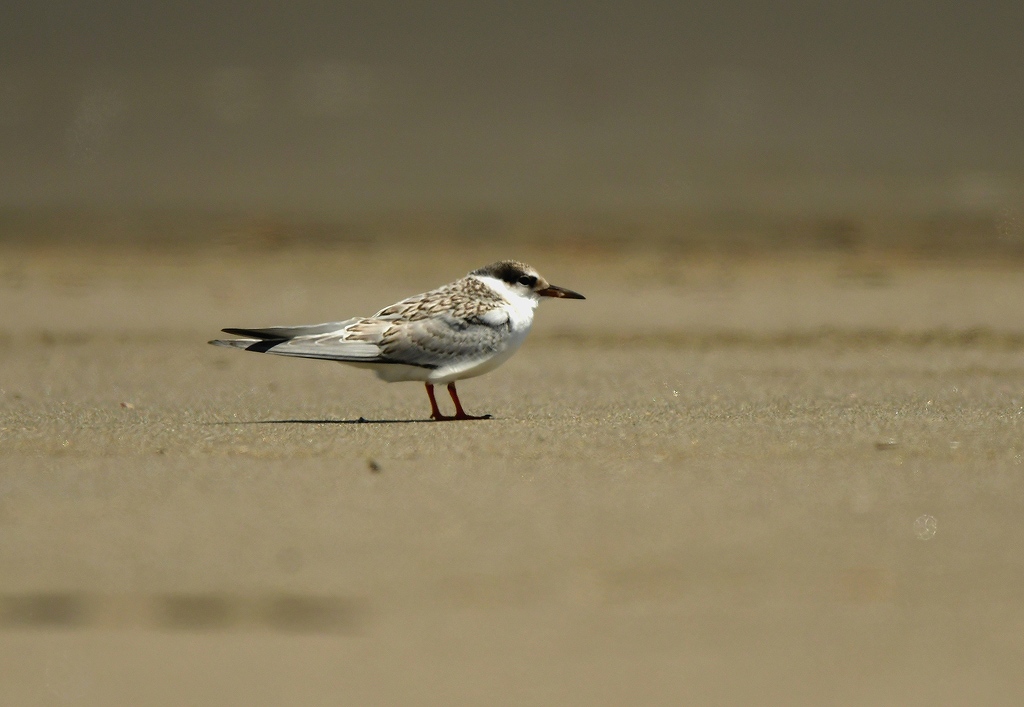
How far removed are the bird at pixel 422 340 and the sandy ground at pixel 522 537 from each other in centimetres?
24

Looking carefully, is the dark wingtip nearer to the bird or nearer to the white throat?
the bird

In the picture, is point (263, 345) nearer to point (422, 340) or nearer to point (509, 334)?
point (422, 340)

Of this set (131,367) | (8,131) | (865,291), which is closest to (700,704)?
(131,367)

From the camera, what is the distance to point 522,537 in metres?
3.67

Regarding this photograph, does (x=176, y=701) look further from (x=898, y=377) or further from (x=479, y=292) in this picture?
(x=898, y=377)

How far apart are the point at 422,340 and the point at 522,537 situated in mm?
2283

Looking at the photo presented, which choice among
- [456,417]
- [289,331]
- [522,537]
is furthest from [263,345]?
[522,537]

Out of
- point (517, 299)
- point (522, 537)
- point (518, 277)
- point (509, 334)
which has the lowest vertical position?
point (522, 537)

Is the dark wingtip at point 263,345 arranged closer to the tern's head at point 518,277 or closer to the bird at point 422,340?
the bird at point 422,340

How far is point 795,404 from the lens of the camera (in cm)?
603

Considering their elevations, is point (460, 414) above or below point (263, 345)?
below

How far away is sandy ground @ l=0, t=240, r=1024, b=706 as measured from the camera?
2.84 m

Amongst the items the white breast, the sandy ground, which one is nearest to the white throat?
the white breast

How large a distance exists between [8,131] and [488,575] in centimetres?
1406
